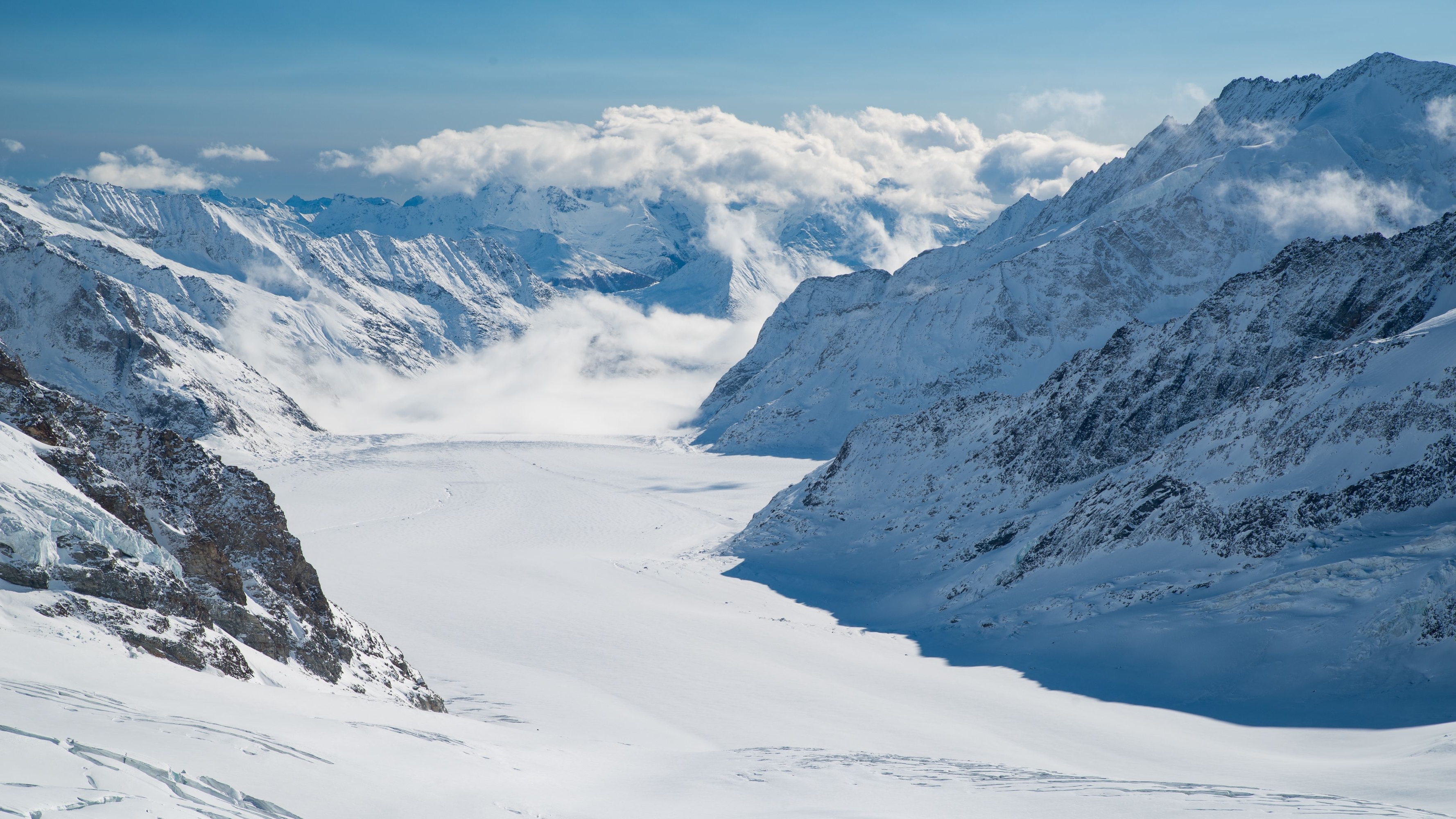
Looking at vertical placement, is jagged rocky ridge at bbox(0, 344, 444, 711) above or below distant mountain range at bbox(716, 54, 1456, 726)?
below

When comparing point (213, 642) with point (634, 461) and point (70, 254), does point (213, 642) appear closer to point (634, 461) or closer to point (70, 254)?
point (634, 461)

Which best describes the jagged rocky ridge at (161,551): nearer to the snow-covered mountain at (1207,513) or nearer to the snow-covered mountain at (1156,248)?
the snow-covered mountain at (1207,513)

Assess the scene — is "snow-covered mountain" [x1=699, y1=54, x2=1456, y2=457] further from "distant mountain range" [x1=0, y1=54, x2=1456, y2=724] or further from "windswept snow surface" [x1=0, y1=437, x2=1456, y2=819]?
"windswept snow surface" [x1=0, y1=437, x2=1456, y2=819]

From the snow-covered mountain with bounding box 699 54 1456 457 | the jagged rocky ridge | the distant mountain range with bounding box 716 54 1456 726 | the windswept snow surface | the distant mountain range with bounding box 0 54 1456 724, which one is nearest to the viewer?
the windswept snow surface

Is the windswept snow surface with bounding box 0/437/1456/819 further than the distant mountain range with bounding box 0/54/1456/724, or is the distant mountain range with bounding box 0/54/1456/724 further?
the distant mountain range with bounding box 0/54/1456/724

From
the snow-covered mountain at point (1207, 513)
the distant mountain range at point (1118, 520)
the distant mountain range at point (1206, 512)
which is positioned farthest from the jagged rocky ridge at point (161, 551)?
the distant mountain range at point (1206, 512)

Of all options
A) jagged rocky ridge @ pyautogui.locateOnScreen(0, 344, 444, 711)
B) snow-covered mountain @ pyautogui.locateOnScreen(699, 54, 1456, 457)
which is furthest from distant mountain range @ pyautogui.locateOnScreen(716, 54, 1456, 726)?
snow-covered mountain @ pyautogui.locateOnScreen(699, 54, 1456, 457)

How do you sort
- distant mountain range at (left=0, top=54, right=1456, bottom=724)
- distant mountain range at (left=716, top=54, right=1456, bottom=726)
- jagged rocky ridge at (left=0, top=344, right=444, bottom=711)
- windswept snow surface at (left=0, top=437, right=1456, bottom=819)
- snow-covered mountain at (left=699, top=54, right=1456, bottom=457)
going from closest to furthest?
windswept snow surface at (left=0, top=437, right=1456, bottom=819) < jagged rocky ridge at (left=0, top=344, right=444, bottom=711) < distant mountain range at (left=0, top=54, right=1456, bottom=724) < distant mountain range at (left=716, top=54, right=1456, bottom=726) < snow-covered mountain at (left=699, top=54, right=1456, bottom=457)
